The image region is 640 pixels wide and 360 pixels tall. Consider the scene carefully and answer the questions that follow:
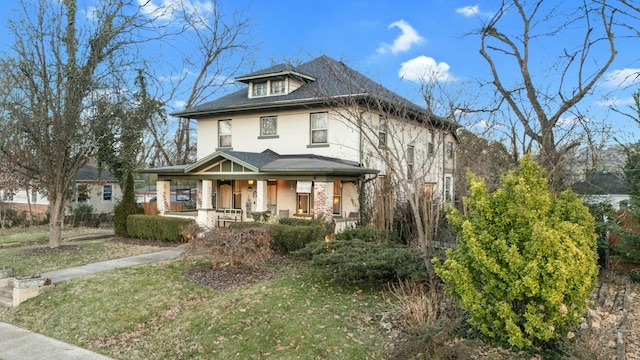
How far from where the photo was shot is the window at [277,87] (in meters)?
19.0

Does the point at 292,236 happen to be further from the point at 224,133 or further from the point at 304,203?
the point at 224,133

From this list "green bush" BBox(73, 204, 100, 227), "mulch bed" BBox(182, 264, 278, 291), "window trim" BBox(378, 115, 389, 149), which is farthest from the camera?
"green bush" BBox(73, 204, 100, 227)

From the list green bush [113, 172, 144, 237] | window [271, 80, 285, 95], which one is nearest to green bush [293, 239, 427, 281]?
green bush [113, 172, 144, 237]

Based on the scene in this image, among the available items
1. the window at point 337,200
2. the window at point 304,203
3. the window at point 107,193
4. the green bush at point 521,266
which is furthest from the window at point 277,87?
the window at point 107,193

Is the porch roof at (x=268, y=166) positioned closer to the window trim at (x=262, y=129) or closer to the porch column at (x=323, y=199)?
the porch column at (x=323, y=199)

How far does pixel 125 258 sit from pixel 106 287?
11.5ft

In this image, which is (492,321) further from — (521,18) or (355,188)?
(521,18)

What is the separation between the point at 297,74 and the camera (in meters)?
18.2

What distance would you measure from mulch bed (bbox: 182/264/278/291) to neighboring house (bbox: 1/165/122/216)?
22702 mm

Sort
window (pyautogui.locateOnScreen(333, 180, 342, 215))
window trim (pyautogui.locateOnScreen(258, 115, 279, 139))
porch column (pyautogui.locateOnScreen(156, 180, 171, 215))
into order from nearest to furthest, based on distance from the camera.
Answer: window (pyautogui.locateOnScreen(333, 180, 342, 215)) → window trim (pyautogui.locateOnScreen(258, 115, 279, 139)) → porch column (pyautogui.locateOnScreen(156, 180, 171, 215))

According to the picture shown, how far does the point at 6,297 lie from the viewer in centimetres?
958

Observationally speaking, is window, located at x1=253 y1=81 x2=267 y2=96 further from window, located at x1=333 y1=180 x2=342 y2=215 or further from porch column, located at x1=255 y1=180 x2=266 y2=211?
window, located at x1=333 y1=180 x2=342 y2=215

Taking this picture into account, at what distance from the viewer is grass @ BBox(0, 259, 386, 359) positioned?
20.4ft

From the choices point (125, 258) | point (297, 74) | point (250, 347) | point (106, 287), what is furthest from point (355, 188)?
point (250, 347)
